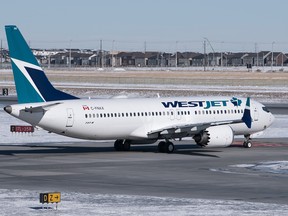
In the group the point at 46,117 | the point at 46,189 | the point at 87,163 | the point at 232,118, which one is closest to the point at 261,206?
the point at 46,189

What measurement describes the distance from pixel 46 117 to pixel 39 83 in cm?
222

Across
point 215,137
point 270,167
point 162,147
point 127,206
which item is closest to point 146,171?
point 270,167

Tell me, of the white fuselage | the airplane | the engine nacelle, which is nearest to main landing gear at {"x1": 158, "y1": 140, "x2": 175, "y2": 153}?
the airplane

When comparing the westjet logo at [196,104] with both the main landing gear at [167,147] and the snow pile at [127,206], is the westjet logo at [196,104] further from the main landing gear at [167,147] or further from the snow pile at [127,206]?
the snow pile at [127,206]

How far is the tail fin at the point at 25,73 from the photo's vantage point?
53.3 metres

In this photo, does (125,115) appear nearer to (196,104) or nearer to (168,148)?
(168,148)

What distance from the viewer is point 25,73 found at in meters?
53.6

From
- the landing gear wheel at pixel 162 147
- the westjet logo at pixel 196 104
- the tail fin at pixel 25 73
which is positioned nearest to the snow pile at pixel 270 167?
the landing gear wheel at pixel 162 147

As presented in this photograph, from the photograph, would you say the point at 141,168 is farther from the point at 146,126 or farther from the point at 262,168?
the point at 146,126

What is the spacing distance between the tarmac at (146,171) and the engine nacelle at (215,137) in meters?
0.75

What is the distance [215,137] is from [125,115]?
5662 mm

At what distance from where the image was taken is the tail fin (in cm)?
5334

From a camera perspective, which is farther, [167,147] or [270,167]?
[167,147]

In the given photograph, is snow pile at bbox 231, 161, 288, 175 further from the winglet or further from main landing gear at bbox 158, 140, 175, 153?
main landing gear at bbox 158, 140, 175, 153
